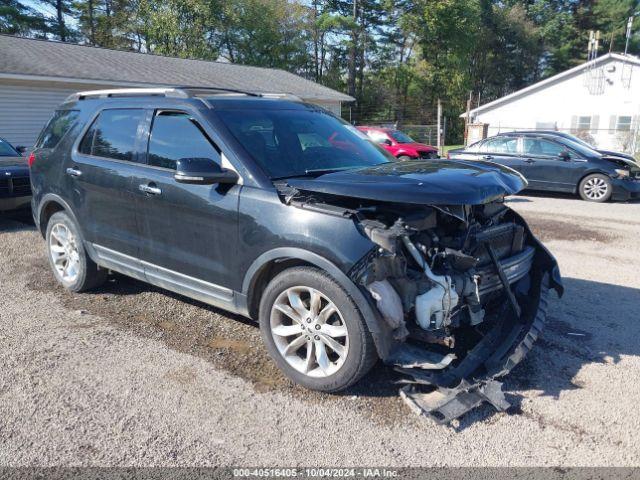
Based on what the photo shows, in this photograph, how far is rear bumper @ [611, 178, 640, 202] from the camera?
11.6 m

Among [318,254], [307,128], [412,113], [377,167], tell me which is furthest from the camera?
[412,113]

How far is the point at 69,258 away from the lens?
18.0 ft

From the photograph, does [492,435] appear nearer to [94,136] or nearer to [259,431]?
[259,431]

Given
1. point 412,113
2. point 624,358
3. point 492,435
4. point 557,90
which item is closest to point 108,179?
point 492,435

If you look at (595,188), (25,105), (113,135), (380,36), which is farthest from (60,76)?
(380,36)

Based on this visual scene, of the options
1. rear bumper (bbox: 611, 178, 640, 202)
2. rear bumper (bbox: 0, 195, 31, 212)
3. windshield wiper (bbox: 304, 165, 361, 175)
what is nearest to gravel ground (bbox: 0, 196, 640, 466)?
windshield wiper (bbox: 304, 165, 361, 175)

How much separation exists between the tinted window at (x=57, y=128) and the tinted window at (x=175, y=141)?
1.45 metres

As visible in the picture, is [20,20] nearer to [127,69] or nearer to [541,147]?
[127,69]

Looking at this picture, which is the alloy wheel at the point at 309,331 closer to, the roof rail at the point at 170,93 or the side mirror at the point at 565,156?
the roof rail at the point at 170,93

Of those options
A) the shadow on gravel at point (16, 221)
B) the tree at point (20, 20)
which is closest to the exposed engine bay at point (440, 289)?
the shadow on gravel at point (16, 221)

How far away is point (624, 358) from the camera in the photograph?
4.08m

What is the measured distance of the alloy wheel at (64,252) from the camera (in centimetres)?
538

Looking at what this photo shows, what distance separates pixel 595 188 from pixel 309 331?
10.6 meters

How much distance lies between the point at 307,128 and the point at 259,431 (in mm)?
2487
